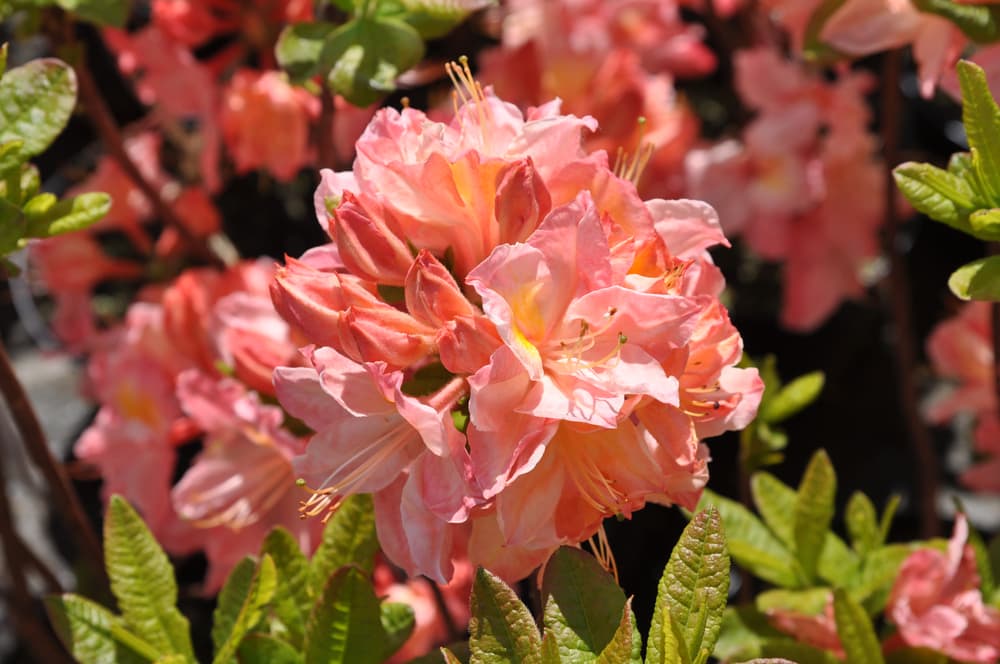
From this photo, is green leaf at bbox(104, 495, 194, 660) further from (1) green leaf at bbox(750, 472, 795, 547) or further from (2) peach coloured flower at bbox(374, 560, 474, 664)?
(1) green leaf at bbox(750, 472, 795, 547)

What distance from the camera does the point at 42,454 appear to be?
0.85 meters

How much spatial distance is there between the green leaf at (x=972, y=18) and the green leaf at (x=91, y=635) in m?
0.72

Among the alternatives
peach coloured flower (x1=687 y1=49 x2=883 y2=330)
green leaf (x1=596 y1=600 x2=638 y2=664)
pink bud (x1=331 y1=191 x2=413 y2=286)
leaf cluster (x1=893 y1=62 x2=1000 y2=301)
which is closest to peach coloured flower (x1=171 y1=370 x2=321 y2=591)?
pink bud (x1=331 y1=191 x2=413 y2=286)

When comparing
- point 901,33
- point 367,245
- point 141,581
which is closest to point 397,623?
point 141,581

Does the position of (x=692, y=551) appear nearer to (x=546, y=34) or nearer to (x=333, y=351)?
(x=333, y=351)

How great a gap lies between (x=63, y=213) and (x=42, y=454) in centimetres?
20

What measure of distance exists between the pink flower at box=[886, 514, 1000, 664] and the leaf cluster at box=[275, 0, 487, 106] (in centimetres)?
50

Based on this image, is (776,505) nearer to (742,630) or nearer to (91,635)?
(742,630)

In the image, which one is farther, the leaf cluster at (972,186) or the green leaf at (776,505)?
the green leaf at (776,505)

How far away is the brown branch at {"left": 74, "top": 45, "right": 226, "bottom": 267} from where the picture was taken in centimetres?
115

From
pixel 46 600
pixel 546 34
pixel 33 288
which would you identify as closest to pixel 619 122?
pixel 546 34

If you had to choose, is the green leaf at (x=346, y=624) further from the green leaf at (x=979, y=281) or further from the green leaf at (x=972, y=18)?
the green leaf at (x=972, y=18)

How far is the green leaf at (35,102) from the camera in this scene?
0.73m

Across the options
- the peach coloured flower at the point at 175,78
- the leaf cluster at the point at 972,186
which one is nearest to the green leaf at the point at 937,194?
the leaf cluster at the point at 972,186
